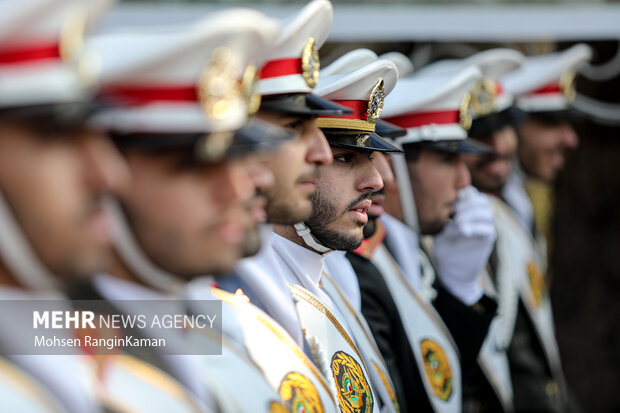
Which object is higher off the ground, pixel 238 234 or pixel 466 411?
pixel 466 411

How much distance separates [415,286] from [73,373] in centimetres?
274

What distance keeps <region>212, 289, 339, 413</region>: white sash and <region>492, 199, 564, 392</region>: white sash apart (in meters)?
3.03

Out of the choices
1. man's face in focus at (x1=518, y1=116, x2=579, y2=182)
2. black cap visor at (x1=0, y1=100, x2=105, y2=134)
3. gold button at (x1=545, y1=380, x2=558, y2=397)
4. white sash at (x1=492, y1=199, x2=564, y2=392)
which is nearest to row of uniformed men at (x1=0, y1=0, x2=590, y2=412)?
black cap visor at (x1=0, y1=100, x2=105, y2=134)

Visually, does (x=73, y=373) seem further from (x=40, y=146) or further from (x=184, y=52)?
(x=184, y=52)

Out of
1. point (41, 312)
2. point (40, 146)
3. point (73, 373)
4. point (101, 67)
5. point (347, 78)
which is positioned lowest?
point (73, 373)

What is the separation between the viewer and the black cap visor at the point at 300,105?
2.97 metres

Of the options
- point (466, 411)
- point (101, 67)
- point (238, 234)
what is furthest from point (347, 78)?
point (466, 411)

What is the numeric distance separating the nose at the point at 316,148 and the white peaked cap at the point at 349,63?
754 millimetres

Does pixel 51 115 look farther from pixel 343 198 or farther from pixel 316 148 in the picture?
pixel 343 198

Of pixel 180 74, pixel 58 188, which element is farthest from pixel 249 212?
pixel 58 188

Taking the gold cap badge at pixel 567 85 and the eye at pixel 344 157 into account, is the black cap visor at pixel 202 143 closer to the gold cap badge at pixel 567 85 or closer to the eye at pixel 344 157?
the eye at pixel 344 157

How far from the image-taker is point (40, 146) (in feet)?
5.84

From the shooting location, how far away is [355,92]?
359 centimetres

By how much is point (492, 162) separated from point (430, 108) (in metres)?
1.18
